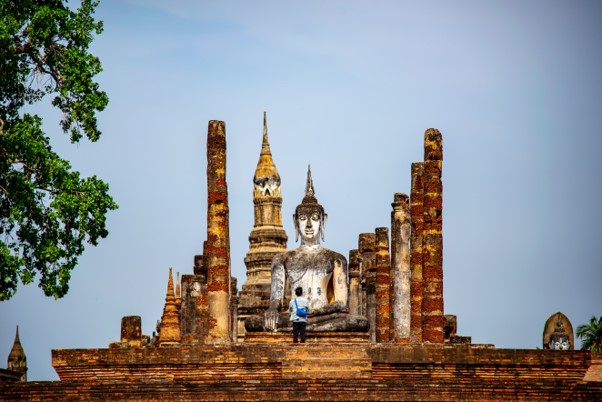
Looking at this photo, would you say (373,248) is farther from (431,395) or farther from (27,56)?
(431,395)

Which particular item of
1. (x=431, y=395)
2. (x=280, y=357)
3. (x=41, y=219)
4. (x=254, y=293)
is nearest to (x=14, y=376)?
(x=41, y=219)

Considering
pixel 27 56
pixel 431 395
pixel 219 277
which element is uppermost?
pixel 27 56

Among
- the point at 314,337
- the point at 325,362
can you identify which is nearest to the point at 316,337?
the point at 314,337

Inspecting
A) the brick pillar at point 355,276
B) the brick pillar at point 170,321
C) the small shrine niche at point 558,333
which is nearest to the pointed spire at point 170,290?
the brick pillar at point 170,321

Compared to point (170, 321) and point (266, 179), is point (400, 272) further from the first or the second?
point (266, 179)

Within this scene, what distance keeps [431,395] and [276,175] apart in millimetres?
31673

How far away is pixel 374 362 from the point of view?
2370cm

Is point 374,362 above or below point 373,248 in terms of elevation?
below

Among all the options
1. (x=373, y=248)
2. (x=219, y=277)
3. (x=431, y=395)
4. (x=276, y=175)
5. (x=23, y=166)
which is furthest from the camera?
(x=276, y=175)

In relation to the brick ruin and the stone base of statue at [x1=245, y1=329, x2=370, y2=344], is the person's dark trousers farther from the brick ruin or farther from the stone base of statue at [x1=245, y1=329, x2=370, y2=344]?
the stone base of statue at [x1=245, y1=329, x2=370, y2=344]

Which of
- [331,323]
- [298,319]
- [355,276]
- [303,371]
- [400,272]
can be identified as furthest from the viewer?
[355,276]

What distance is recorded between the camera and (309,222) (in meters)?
28.8

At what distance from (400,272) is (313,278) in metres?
4.29

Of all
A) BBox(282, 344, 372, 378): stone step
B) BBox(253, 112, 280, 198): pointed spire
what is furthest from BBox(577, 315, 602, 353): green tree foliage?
BBox(282, 344, 372, 378): stone step
